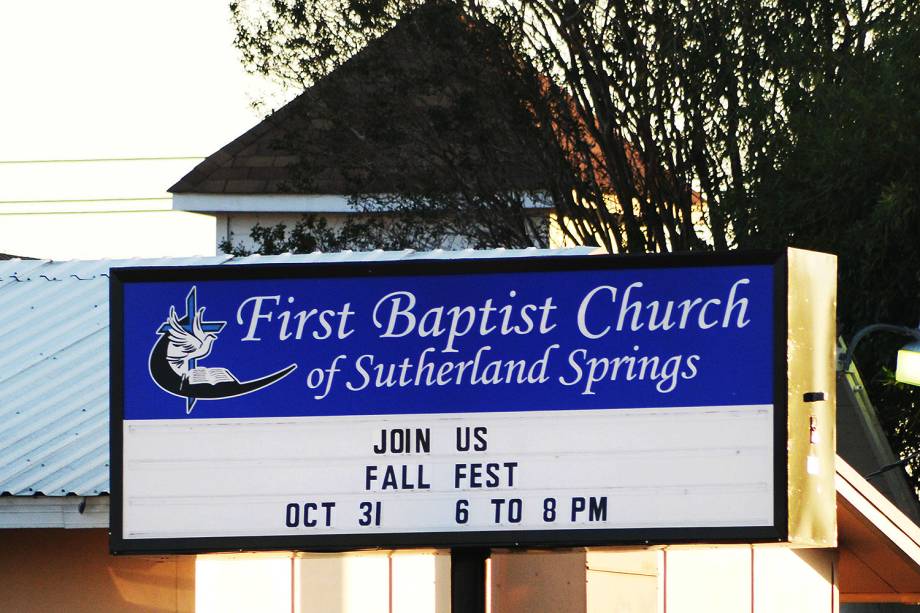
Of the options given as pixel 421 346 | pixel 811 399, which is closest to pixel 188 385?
pixel 421 346

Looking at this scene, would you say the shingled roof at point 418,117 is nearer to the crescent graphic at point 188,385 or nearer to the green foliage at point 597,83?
the green foliage at point 597,83

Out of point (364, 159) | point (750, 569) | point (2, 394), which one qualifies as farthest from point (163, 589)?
point (364, 159)

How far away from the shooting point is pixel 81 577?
877 centimetres

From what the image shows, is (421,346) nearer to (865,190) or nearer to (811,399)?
(811,399)

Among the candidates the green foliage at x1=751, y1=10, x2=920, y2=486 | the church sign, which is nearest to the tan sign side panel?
the church sign

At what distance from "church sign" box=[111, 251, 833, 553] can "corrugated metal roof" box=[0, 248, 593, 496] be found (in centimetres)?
218

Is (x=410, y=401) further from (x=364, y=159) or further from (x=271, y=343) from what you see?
(x=364, y=159)

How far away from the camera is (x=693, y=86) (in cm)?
2675

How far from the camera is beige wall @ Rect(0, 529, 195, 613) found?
28.6 ft

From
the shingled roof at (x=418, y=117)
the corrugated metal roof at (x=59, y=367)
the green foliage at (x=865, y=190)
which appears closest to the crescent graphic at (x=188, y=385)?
the corrugated metal roof at (x=59, y=367)

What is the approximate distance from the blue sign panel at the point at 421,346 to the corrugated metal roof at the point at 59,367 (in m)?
2.15

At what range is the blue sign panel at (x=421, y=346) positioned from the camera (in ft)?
17.5

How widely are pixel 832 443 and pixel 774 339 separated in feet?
1.53

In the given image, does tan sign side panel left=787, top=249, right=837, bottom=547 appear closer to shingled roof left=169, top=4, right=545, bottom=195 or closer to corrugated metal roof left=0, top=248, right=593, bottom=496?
corrugated metal roof left=0, top=248, right=593, bottom=496
